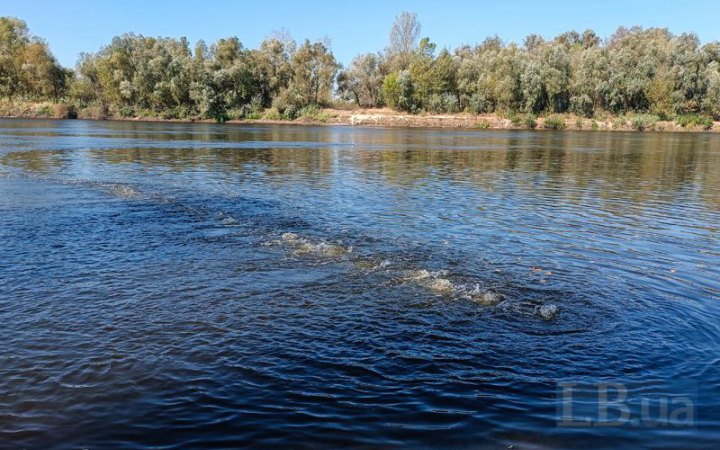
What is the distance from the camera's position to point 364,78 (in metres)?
154

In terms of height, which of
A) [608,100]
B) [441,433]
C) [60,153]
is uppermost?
[608,100]

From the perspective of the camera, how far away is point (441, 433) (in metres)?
7.29

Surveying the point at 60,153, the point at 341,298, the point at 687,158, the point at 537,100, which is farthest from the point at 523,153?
the point at 537,100

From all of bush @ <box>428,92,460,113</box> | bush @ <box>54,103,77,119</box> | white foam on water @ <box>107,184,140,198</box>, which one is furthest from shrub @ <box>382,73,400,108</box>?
white foam on water @ <box>107,184,140,198</box>

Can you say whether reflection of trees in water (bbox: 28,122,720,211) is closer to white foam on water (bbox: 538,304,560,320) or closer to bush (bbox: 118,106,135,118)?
white foam on water (bbox: 538,304,560,320)

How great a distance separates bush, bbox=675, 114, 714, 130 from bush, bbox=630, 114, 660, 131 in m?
5.23

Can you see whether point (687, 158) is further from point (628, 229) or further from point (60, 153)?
point (60, 153)

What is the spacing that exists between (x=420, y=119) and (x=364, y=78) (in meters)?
27.6

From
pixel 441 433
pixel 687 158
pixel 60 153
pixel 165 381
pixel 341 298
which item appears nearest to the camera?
pixel 441 433

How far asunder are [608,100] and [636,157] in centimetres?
8139

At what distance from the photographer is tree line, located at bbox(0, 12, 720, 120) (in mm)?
121500

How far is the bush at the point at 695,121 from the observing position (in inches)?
4459

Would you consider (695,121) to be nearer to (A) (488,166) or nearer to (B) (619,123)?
(B) (619,123)

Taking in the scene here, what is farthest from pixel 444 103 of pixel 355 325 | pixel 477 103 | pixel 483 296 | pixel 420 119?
pixel 355 325
